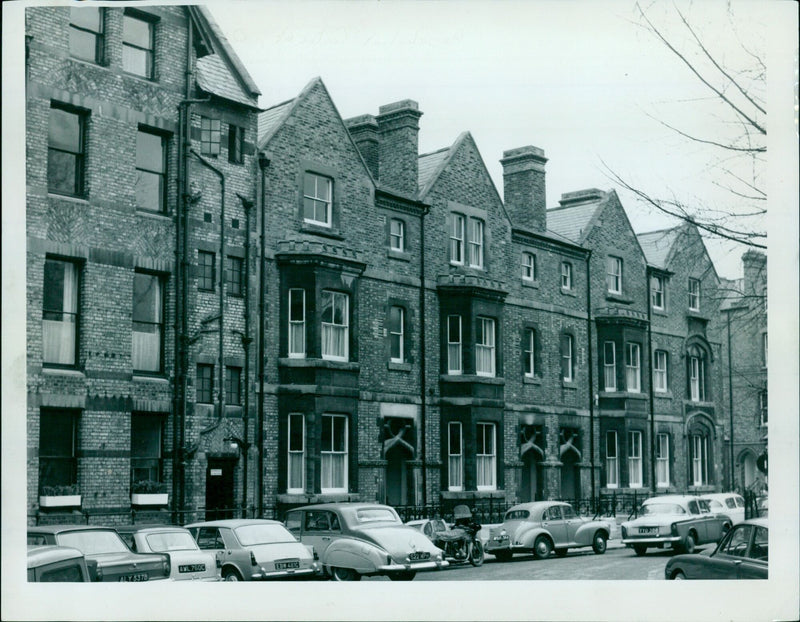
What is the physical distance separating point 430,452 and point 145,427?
7.87 metres

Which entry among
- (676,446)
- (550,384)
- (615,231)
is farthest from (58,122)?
(676,446)

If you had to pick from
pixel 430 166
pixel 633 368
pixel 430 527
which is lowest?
pixel 430 527

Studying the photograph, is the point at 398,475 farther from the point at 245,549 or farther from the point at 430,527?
the point at 245,549

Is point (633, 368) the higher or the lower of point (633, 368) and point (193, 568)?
the higher

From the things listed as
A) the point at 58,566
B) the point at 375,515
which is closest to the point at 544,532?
A: the point at 375,515

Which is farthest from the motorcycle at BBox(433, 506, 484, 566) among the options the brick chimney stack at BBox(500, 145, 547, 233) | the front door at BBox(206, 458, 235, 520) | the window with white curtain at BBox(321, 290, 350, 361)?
the brick chimney stack at BBox(500, 145, 547, 233)

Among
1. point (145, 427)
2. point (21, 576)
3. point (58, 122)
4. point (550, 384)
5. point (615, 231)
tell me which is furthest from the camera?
point (615, 231)

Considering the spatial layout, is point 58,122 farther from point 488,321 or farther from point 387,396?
point 488,321

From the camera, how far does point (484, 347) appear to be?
28.3 meters

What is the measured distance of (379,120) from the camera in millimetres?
27516

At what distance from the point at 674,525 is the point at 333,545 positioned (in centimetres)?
920

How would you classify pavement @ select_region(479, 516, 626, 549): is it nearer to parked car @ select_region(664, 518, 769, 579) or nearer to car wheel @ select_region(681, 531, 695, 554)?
car wheel @ select_region(681, 531, 695, 554)

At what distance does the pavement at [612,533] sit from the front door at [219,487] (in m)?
6.37

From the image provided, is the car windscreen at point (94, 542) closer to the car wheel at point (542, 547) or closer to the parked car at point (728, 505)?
the car wheel at point (542, 547)
